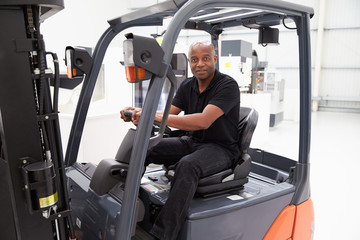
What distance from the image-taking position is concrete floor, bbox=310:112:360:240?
4059mm

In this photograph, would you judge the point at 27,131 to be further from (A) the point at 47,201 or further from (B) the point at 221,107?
(B) the point at 221,107

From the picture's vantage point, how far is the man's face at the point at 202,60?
256cm

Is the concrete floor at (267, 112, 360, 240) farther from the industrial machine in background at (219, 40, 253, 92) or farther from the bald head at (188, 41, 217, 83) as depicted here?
the bald head at (188, 41, 217, 83)

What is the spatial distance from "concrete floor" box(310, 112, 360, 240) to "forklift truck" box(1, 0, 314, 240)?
4.98 feet

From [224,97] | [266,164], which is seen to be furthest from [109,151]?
[224,97]

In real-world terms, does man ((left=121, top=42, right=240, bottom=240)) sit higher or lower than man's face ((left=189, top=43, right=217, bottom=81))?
lower

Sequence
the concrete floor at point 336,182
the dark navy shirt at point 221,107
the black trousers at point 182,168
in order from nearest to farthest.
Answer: the black trousers at point 182,168, the dark navy shirt at point 221,107, the concrete floor at point 336,182

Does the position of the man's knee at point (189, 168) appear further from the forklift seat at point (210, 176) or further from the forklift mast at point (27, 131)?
the forklift mast at point (27, 131)

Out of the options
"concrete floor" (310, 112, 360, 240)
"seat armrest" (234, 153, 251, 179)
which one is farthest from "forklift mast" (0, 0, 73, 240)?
"concrete floor" (310, 112, 360, 240)

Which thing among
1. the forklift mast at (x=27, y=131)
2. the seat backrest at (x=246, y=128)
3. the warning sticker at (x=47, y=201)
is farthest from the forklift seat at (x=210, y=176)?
the warning sticker at (x=47, y=201)

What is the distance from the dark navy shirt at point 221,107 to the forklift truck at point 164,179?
0.93 ft

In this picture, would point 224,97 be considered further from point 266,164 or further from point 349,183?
point 349,183

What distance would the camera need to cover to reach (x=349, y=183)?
18.9ft

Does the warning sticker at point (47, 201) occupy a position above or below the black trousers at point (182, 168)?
above
